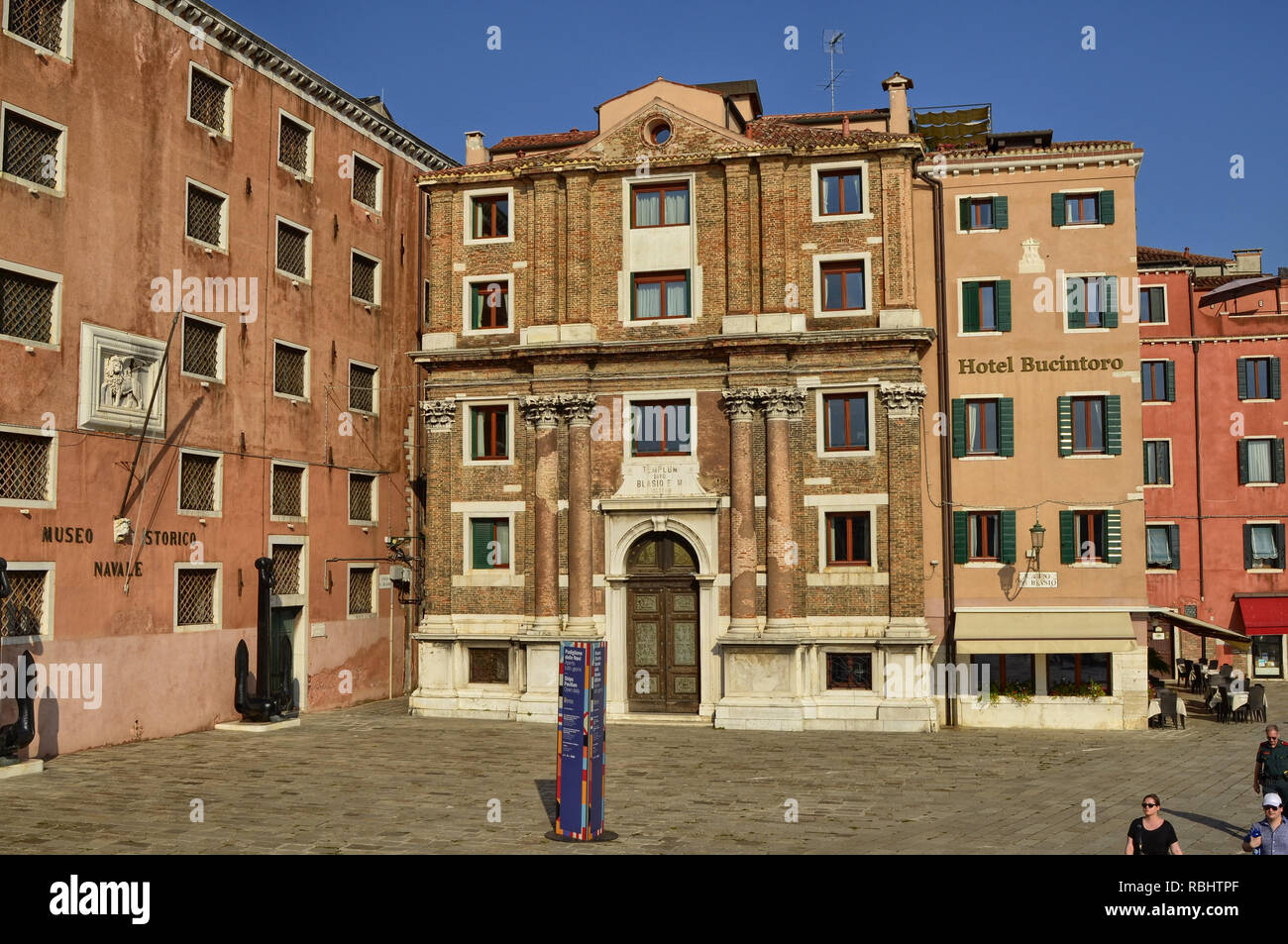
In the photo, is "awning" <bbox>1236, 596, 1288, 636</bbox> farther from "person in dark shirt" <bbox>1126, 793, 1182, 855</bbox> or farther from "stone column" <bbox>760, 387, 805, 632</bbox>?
"person in dark shirt" <bbox>1126, 793, 1182, 855</bbox>

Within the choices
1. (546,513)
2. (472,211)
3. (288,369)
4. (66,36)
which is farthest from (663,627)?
(66,36)

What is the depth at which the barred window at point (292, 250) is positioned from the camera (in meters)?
36.8

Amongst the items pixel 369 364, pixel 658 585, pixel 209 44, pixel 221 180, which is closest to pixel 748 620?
pixel 658 585

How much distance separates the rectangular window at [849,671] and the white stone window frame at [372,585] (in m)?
15.6

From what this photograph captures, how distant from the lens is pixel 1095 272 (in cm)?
3438

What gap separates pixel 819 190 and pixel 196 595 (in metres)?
20.7

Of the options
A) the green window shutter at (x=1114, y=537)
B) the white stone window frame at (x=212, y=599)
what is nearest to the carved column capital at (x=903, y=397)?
the green window shutter at (x=1114, y=537)

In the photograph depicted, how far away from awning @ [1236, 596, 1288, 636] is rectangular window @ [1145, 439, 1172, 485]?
553 centimetres

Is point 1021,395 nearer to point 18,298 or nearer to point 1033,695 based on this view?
point 1033,695

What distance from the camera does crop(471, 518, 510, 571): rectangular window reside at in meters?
36.5

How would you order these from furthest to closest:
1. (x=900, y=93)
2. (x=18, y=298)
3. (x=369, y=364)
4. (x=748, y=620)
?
(x=369, y=364) < (x=900, y=93) < (x=748, y=620) < (x=18, y=298)

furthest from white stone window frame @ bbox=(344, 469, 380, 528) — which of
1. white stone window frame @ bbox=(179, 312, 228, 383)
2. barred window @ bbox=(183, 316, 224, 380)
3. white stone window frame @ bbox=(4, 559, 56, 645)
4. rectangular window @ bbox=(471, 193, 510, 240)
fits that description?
white stone window frame @ bbox=(4, 559, 56, 645)

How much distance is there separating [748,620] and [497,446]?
Answer: 9.35m

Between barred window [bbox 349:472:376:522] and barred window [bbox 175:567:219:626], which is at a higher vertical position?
barred window [bbox 349:472:376:522]
